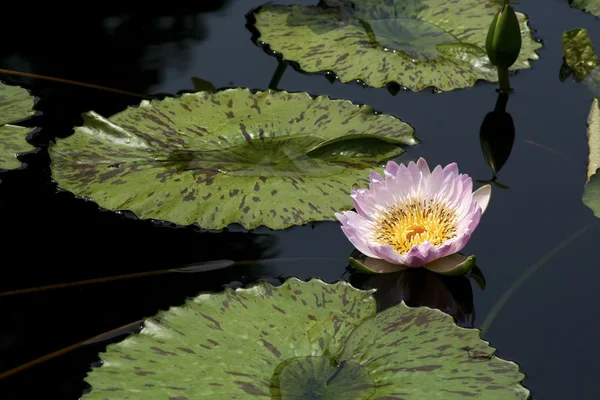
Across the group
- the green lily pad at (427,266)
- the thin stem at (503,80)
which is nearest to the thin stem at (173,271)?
the green lily pad at (427,266)

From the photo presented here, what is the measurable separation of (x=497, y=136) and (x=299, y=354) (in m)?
1.35

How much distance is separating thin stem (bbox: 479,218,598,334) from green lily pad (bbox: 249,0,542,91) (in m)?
0.87

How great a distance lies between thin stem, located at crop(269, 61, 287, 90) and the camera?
3.08 m

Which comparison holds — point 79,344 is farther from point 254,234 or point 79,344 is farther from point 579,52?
point 579,52

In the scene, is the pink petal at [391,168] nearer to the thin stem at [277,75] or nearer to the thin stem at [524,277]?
the thin stem at [524,277]

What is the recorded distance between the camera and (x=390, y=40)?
3238 millimetres

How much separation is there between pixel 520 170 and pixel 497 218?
0.31 m

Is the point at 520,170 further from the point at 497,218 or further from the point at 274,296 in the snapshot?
the point at 274,296

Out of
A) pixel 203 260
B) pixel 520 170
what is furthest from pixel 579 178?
pixel 203 260

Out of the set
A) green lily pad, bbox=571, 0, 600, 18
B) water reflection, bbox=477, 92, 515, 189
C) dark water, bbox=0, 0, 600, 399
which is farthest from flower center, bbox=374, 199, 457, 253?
green lily pad, bbox=571, 0, 600, 18

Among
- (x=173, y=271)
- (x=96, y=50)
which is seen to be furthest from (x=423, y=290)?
(x=96, y=50)

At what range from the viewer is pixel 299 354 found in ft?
5.94

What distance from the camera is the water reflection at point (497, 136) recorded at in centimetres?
270

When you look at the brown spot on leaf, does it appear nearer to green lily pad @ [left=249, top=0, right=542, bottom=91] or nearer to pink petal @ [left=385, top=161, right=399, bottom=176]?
pink petal @ [left=385, top=161, right=399, bottom=176]
